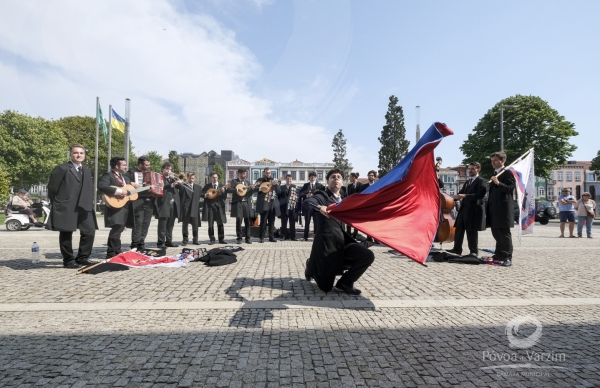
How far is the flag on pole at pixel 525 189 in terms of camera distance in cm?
840

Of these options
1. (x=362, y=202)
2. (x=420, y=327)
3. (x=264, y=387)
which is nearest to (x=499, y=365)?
(x=420, y=327)

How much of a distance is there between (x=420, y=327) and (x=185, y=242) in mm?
9148

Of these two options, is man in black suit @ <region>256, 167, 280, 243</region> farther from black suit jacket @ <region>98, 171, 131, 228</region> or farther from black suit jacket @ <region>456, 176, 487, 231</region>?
black suit jacket @ <region>456, 176, 487, 231</region>

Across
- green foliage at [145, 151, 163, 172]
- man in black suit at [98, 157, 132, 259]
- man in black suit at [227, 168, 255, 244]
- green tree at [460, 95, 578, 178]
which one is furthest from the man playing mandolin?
green foliage at [145, 151, 163, 172]

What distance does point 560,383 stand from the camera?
2770 millimetres

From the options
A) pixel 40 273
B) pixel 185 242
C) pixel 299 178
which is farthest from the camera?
pixel 299 178

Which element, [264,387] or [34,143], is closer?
[264,387]

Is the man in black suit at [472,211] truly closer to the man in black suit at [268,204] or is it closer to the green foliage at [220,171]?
the man in black suit at [268,204]

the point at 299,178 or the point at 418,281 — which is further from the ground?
the point at 299,178

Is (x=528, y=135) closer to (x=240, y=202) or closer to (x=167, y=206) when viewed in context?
(x=240, y=202)

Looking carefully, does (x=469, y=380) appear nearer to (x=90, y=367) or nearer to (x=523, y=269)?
(x=90, y=367)

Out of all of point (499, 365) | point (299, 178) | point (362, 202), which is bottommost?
point (499, 365)

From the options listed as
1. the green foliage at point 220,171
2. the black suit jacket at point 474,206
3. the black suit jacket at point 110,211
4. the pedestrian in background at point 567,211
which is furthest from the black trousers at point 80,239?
the green foliage at point 220,171

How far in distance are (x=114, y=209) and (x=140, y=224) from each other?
1.22 m
